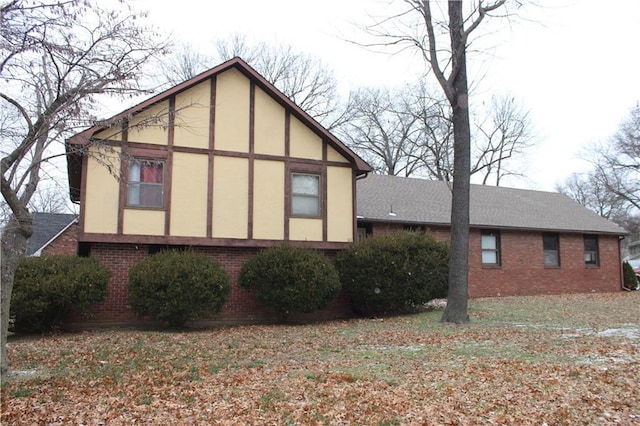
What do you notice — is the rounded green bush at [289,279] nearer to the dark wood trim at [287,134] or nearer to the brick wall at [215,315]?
the brick wall at [215,315]

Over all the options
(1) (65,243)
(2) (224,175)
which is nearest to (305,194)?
(2) (224,175)

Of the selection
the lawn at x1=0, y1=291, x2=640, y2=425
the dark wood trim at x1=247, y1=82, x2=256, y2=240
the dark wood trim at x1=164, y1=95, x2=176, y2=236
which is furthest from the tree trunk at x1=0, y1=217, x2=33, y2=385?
the dark wood trim at x1=247, y1=82, x2=256, y2=240

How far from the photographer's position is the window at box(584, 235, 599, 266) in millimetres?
23391

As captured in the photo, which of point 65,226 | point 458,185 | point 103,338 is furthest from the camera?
point 65,226

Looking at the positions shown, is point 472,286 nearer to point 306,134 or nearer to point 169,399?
point 306,134

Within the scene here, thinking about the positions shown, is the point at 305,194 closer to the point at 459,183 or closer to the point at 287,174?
the point at 287,174

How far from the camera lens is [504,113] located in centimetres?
3766

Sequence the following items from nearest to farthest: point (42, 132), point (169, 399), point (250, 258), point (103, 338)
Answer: point (169, 399)
point (42, 132)
point (103, 338)
point (250, 258)

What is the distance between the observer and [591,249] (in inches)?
928

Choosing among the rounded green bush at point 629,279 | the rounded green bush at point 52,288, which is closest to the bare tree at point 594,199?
the rounded green bush at point 629,279

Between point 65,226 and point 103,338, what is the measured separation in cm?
1651

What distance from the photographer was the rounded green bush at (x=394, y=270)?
14000 mm

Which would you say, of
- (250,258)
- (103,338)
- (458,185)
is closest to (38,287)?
(103,338)

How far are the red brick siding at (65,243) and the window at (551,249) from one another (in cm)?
2034
